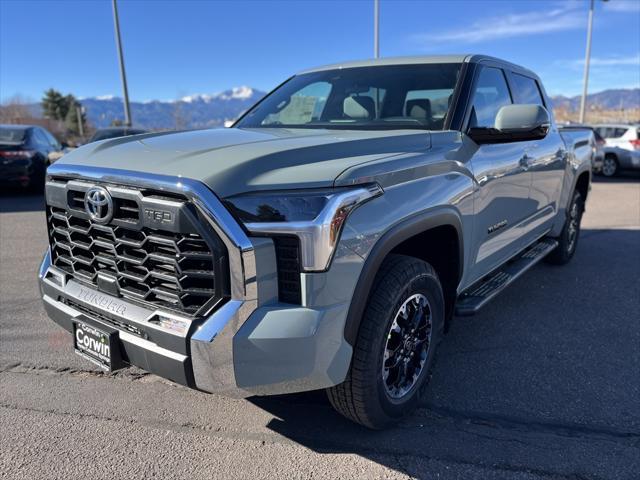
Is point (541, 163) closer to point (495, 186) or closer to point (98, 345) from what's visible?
point (495, 186)

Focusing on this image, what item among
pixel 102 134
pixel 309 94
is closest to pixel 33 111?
pixel 102 134

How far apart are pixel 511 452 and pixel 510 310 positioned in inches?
83.1

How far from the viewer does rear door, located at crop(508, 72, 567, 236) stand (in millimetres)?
4078

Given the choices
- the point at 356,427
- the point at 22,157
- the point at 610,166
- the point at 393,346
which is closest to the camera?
the point at 393,346

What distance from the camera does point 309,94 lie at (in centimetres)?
391

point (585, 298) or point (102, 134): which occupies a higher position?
point (102, 134)

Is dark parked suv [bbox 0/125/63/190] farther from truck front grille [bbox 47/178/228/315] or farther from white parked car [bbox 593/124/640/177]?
white parked car [bbox 593/124/640/177]

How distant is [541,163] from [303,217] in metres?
2.90

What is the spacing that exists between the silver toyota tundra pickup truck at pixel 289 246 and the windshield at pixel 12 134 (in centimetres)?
931

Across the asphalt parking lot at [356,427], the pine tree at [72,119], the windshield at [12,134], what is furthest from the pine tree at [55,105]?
the asphalt parking lot at [356,427]

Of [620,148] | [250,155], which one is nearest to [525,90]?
[250,155]

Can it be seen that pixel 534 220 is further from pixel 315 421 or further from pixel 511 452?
pixel 315 421

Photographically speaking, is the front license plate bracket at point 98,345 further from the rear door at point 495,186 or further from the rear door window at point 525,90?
the rear door window at point 525,90

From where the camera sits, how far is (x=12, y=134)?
35.5ft
